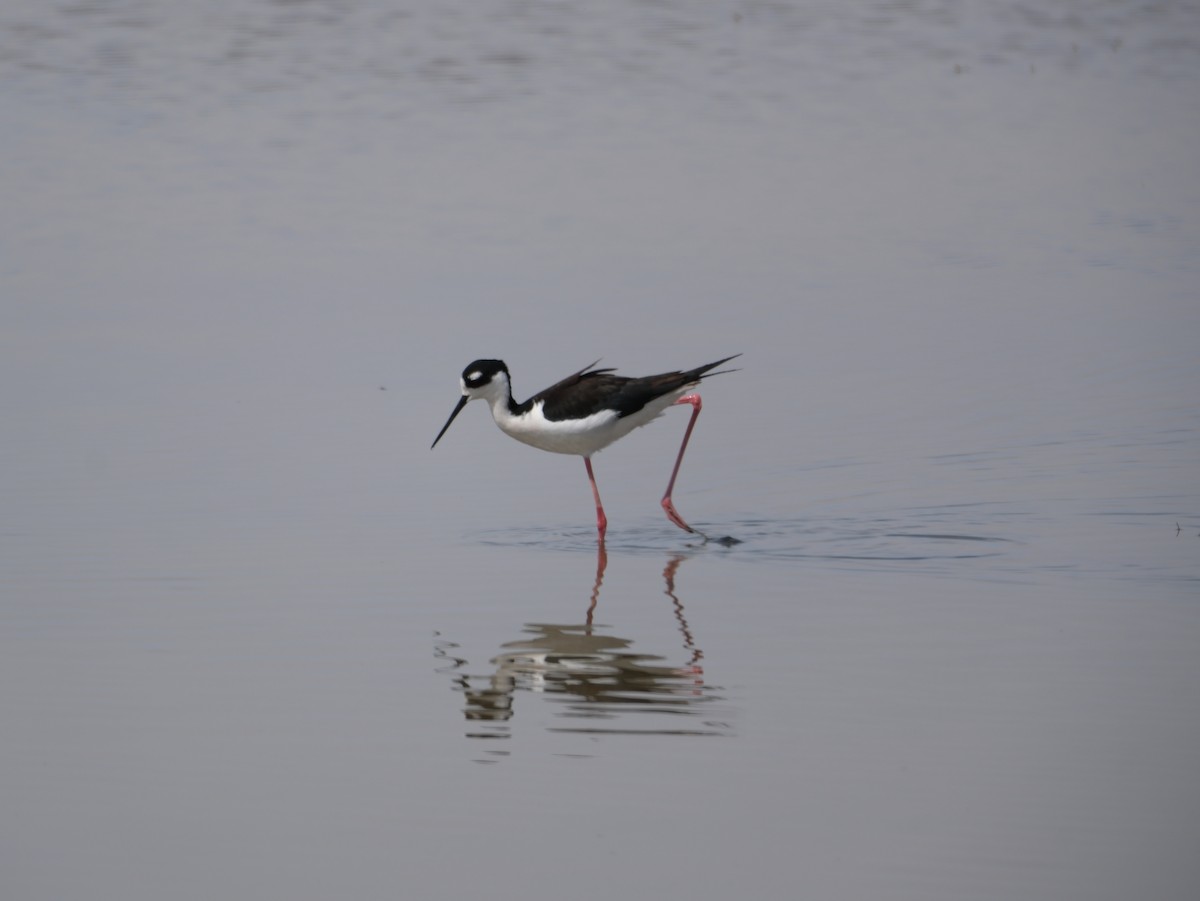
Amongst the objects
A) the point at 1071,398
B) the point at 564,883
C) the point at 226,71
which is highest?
the point at 226,71

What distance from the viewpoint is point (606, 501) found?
952cm

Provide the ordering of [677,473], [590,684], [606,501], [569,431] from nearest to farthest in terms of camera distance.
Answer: [590,684] → [569,431] → [677,473] → [606,501]

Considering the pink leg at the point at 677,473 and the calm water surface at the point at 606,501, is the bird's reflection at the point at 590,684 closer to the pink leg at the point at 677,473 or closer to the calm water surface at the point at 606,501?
the calm water surface at the point at 606,501

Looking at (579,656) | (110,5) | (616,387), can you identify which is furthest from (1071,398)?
(110,5)

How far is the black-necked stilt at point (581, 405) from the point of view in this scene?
9.29 metres

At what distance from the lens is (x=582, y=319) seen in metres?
12.3

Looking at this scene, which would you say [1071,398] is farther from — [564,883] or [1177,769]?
[564,883]

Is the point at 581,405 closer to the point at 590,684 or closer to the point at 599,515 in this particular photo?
the point at 599,515

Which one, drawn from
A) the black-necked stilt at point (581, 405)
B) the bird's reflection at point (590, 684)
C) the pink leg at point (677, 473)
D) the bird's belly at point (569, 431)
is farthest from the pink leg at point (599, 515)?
the bird's reflection at point (590, 684)

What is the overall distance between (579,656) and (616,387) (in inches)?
111

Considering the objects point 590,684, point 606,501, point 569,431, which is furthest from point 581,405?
point 590,684

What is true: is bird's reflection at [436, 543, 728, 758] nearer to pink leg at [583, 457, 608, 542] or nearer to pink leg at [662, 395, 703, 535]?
pink leg at [583, 457, 608, 542]

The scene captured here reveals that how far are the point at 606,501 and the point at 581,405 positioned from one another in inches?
21.0

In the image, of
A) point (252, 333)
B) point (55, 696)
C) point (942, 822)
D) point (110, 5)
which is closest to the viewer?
point (942, 822)
